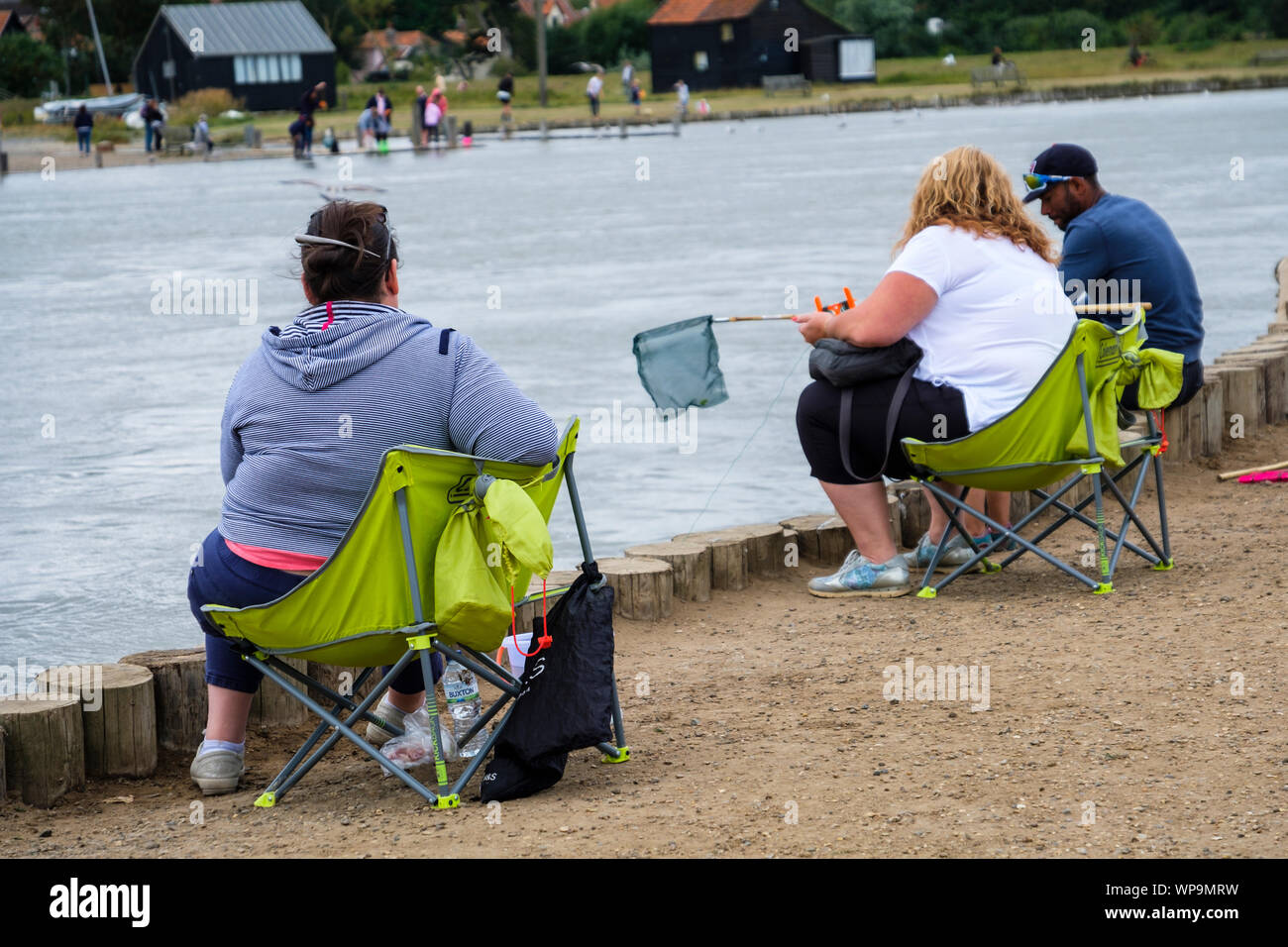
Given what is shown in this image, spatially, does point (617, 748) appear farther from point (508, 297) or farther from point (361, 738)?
point (508, 297)

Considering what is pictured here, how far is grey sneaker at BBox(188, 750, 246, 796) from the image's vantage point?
3.93 meters

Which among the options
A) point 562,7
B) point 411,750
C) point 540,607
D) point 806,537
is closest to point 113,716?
point 411,750

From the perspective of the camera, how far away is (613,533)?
6.75 meters

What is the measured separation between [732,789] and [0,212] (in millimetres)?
24179

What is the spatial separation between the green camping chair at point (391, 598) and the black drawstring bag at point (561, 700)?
0.06 m

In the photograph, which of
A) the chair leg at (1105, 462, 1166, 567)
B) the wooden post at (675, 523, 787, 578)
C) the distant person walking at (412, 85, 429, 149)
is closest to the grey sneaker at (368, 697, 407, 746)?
the wooden post at (675, 523, 787, 578)

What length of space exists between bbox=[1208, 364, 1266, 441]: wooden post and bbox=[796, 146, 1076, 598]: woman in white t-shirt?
267 cm

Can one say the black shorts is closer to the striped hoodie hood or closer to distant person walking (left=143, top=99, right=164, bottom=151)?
the striped hoodie hood

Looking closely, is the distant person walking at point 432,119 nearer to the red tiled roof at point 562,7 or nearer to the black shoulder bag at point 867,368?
the black shoulder bag at point 867,368

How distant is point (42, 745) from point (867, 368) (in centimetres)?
263

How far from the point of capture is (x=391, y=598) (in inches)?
139

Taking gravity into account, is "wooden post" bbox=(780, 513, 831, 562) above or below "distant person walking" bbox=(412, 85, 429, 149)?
below

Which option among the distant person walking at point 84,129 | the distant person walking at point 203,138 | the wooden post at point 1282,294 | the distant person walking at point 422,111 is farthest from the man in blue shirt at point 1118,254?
the distant person walking at point 84,129

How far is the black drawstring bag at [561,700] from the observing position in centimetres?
360
